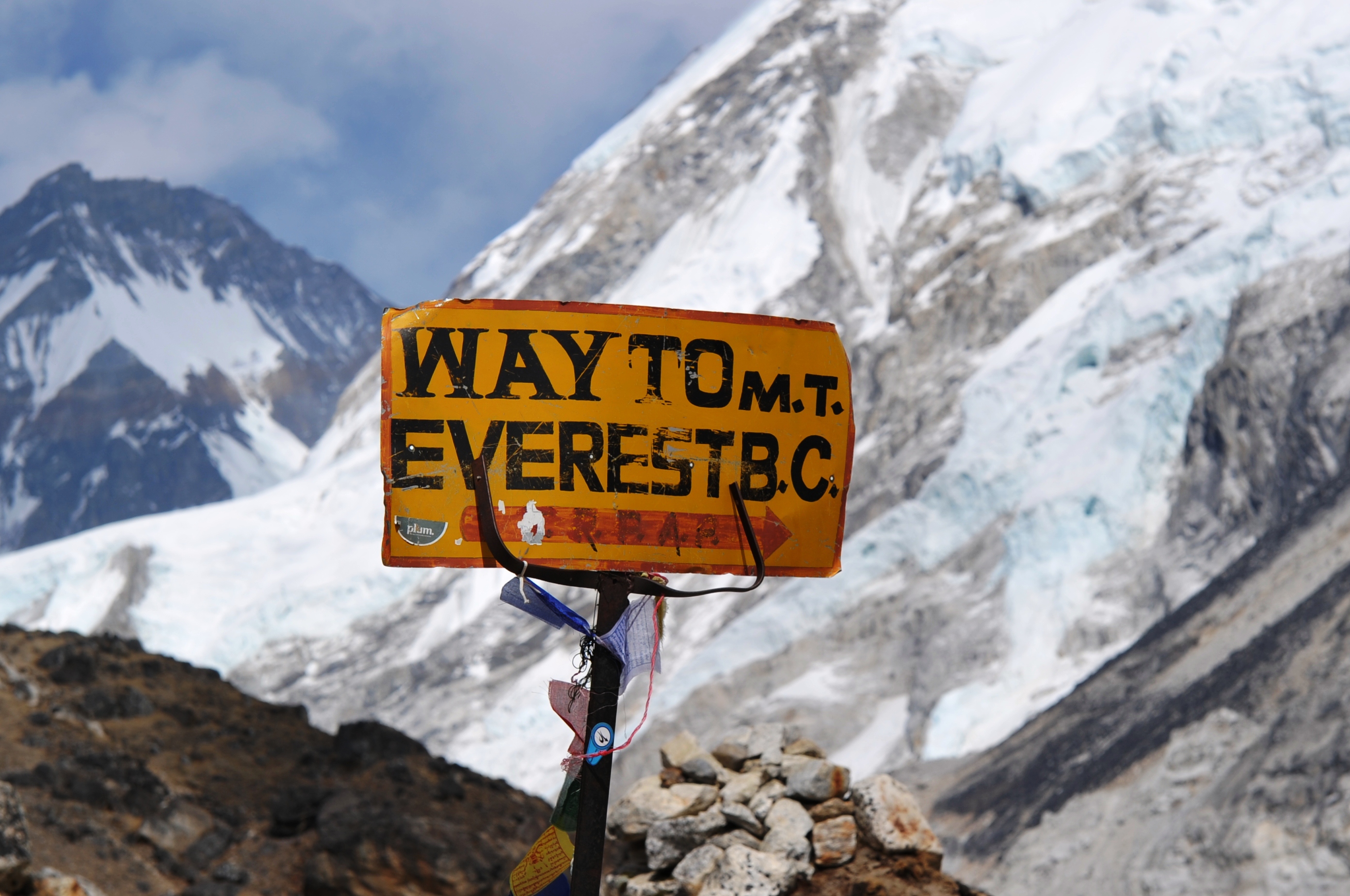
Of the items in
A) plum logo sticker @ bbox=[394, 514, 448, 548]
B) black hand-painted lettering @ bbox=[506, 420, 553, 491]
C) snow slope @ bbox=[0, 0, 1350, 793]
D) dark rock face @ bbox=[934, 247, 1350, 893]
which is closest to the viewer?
plum logo sticker @ bbox=[394, 514, 448, 548]

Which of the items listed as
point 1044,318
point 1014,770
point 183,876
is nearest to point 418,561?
point 183,876

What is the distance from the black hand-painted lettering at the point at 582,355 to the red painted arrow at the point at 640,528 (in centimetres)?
36

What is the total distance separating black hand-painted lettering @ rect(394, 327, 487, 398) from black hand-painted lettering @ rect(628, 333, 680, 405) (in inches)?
19.2

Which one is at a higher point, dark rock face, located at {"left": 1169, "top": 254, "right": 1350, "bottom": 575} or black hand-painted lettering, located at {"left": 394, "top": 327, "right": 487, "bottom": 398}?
dark rock face, located at {"left": 1169, "top": 254, "right": 1350, "bottom": 575}

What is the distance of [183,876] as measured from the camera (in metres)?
8.37

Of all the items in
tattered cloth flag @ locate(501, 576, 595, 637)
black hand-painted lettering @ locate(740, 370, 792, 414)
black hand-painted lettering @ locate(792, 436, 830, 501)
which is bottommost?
tattered cloth flag @ locate(501, 576, 595, 637)

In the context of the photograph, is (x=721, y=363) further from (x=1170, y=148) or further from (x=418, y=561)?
(x=1170, y=148)

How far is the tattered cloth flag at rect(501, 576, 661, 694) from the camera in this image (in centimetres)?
384

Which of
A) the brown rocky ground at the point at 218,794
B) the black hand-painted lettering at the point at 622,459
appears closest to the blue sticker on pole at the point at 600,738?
the black hand-painted lettering at the point at 622,459

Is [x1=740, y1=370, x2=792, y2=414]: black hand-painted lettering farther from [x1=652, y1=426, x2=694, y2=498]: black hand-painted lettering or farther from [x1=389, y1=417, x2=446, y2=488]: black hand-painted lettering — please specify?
[x1=389, y1=417, x2=446, y2=488]: black hand-painted lettering

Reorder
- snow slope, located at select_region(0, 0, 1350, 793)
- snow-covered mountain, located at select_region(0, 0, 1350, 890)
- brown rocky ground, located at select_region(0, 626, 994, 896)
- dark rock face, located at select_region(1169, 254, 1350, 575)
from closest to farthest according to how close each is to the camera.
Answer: brown rocky ground, located at select_region(0, 626, 994, 896) < dark rock face, located at select_region(1169, 254, 1350, 575) < snow-covered mountain, located at select_region(0, 0, 1350, 890) < snow slope, located at select_region(0, 0, 1350, 793)

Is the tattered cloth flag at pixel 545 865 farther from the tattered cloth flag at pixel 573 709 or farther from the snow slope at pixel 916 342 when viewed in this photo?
the snow slope at pixel 916 342

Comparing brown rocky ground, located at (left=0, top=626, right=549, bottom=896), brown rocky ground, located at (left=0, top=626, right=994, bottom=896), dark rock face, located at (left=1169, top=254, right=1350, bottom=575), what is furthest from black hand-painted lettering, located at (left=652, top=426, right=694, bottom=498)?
dark rock face, located at (left=1169, top=254, right=1350, bottom=575)

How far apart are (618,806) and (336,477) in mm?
80105
